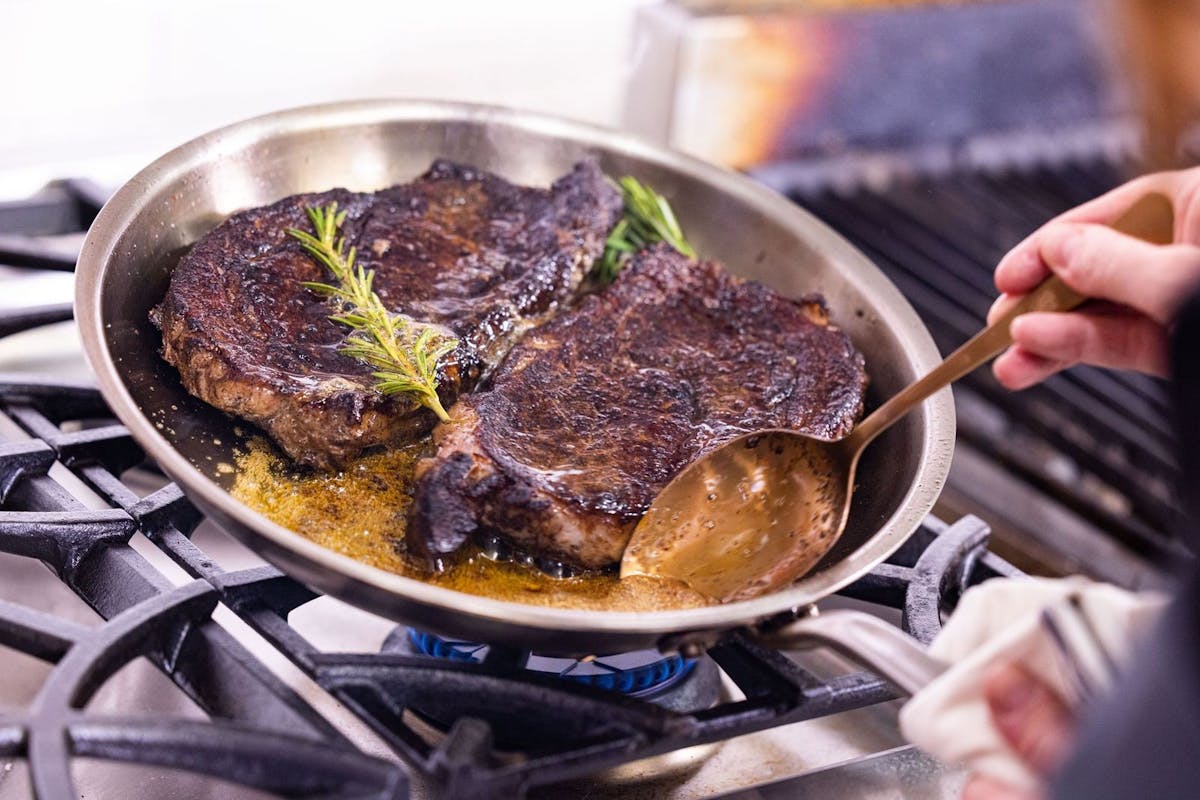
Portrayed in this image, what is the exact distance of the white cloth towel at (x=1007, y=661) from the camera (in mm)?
981

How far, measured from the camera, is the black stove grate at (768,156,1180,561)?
239cm

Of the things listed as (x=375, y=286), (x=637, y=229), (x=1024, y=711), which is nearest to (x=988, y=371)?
(x=637, y=229)

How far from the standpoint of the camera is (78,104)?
2377 millimetres

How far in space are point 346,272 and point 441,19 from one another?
4.42ft

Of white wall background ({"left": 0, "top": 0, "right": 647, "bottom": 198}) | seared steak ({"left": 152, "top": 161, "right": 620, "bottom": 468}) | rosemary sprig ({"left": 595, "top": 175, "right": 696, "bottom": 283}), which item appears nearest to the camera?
seared steak ({"left": 152, "top": 161, "right": 620, "bottom": 468})

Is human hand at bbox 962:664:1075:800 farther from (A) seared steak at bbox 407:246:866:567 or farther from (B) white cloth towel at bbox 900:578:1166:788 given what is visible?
(A) seared steak at bbox 407:246:866:567

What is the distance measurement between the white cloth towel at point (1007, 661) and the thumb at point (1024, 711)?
1 cm

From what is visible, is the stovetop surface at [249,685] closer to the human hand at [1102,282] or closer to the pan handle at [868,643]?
the pan handle at [868,643]

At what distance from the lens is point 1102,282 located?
1.26m

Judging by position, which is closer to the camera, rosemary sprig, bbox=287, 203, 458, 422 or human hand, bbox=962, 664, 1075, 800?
human hand, bbox=962, 664, 1075, 800

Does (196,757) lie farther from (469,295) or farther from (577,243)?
(577,243)

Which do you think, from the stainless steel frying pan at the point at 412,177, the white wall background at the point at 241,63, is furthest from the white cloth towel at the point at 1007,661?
the white wall background at the point at 241,63

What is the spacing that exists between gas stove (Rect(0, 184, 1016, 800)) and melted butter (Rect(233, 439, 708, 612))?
10 centimetres

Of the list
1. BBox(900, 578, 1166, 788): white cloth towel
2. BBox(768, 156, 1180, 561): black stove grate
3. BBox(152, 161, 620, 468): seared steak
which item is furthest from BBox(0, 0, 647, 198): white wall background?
BBox(900, 578, 1166, 788): white cloth towel
